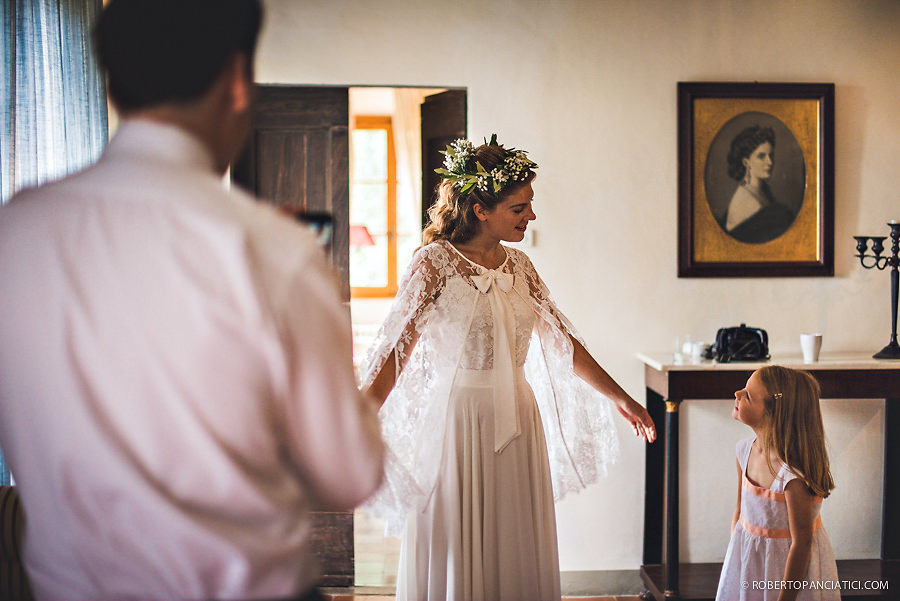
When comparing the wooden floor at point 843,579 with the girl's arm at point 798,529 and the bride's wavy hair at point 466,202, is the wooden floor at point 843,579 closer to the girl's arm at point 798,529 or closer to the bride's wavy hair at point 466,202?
the girl's arm at point 798,529

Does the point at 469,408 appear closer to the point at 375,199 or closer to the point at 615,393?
the point at 615,393

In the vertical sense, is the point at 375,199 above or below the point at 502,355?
above

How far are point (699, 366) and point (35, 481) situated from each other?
108 inches

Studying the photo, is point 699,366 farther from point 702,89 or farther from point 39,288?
point 39,288

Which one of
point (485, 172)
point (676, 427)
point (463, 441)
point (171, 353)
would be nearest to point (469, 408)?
point (463, 441)

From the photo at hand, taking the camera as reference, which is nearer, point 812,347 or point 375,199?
point 812,347

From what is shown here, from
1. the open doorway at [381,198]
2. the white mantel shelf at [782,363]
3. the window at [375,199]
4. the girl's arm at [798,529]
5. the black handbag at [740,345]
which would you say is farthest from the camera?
the window at [375,199]

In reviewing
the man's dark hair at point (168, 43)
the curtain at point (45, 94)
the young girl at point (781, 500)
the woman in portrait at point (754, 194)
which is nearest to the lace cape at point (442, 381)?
the young girl at point (781, 500)

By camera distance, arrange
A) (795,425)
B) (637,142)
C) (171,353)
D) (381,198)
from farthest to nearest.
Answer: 1. (381,198)
2. (637,142)
3. (795,425)
4. (171,353)

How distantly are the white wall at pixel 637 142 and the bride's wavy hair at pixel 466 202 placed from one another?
1049mm

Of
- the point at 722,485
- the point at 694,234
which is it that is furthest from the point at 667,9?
the point at 722,485

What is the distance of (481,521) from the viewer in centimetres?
233

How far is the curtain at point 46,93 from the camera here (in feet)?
6.81

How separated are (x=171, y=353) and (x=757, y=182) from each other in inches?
131
